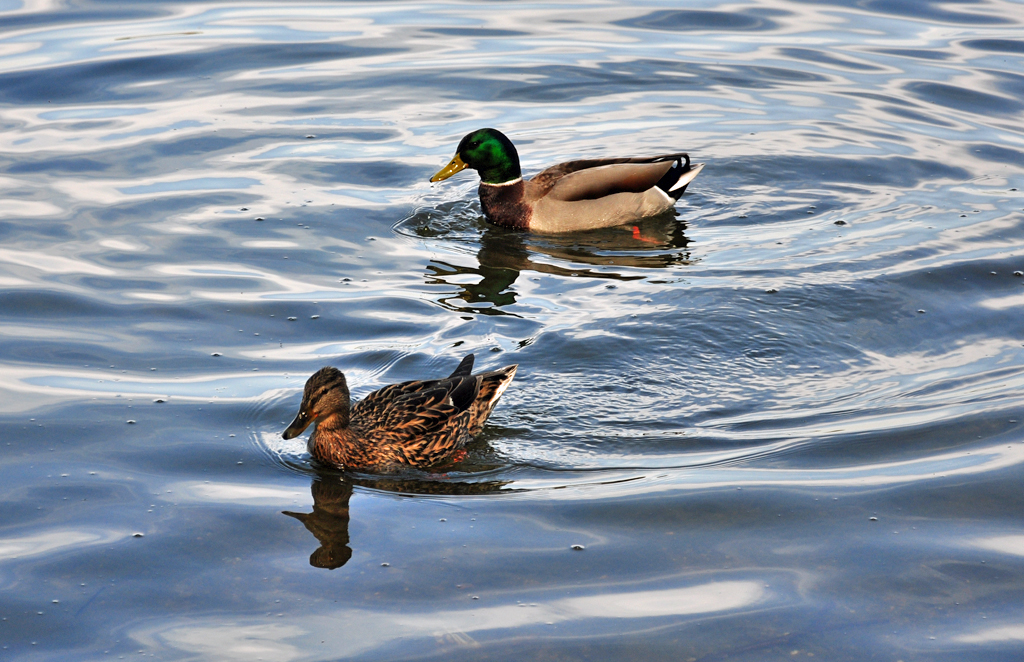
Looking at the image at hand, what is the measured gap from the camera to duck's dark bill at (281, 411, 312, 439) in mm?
6871

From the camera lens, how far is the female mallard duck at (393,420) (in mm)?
6961

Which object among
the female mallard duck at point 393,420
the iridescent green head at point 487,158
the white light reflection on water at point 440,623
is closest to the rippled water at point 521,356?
the white light reflection on water at point 440,623

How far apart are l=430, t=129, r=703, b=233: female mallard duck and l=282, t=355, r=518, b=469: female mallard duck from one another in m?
4.85

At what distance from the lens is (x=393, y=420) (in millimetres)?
7156

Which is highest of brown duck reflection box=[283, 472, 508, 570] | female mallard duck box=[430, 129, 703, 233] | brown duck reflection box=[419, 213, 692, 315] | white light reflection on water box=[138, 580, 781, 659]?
female mallard duck box=[430, 129, 703, 233]

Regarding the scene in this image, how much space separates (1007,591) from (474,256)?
6.35 m

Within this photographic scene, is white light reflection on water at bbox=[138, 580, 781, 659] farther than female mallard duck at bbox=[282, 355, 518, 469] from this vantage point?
No

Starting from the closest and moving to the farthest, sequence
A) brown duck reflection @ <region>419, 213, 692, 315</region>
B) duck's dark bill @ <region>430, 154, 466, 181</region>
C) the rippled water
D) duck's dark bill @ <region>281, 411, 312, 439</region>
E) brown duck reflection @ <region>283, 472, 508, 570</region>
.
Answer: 1. the rippled water
2. brown duck reflection @ <region>283, 472, 508, 570</region>
3. duck's dark bill @ <region>281, 411, 312, 439</region>
4. brown duck reflection @ <region>419, 213, 692, 315</region>
5. duck's dark bill @ <region>430, 154, 466, 181</region>

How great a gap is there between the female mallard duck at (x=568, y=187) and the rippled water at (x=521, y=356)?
28 cm

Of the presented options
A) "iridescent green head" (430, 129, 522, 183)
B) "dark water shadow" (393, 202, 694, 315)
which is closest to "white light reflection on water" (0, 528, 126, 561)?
"dark water shadow" (393, 202, 694, 315)

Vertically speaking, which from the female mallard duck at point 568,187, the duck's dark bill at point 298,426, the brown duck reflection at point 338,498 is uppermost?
the female mallard duck at point 568,187

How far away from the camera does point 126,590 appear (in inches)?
232

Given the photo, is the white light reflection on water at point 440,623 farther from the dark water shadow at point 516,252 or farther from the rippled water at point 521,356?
the dark water shadow at point 516,252

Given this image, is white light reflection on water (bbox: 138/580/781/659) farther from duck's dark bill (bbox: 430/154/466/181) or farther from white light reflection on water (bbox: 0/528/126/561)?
duck's dark bill (bbox: 430/154/466/181)
